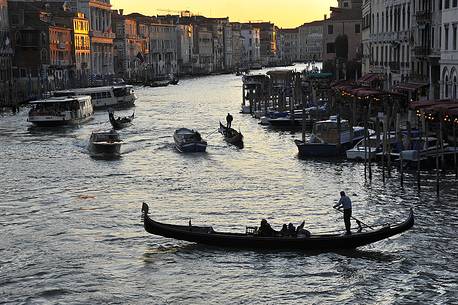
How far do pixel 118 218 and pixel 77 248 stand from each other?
249 centimetres

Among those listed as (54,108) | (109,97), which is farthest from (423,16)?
(109,97)

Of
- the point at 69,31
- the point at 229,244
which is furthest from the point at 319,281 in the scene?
the point at 69,31

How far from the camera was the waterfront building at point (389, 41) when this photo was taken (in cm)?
3781

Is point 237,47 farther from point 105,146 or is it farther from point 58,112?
point 105,146

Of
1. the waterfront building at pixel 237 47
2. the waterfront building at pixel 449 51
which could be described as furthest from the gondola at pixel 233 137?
the waterfront building at pixel 237 47

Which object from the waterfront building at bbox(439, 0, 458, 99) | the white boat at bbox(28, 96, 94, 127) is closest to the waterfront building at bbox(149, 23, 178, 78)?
the white boat at bbox(28, 96, 94, 127)

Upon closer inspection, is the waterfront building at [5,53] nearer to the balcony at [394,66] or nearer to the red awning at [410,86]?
the balcony at [394,66]

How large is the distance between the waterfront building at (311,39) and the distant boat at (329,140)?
151m

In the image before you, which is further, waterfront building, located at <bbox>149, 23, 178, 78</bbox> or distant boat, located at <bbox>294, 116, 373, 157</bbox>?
waterfront building, located at <bbox>149, 23, 178, 78</bbox>

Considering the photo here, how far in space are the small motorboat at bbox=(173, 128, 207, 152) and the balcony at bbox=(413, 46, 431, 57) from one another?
34.5 feet

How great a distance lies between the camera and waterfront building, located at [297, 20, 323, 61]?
7136 inches

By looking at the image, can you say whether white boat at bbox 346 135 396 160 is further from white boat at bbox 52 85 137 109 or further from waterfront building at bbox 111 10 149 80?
waterfront building at bbox 111 10 149 80

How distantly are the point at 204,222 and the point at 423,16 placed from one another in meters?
19.4

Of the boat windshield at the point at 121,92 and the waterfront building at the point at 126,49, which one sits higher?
the waterfront building at the point at 126,49
